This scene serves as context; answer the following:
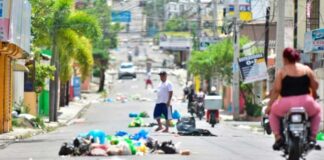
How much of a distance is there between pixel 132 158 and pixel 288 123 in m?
4.42

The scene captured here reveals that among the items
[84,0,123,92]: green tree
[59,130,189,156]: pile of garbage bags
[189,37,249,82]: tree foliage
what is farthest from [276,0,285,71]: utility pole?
[84,0,123,92]: green tree

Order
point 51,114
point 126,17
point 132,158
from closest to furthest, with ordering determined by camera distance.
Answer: point 132,158 < point 51,114 < point 126,17

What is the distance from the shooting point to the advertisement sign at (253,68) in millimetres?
46281

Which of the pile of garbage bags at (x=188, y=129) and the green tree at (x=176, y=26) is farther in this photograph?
the green tree at (x=176, y=26)

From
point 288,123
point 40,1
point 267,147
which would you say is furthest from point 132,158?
point 40,1

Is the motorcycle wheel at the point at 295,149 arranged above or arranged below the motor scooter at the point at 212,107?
above

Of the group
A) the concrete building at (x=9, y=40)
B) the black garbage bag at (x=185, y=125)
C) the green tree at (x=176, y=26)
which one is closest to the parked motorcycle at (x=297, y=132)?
the black garbage bag at (x=185, y=125)

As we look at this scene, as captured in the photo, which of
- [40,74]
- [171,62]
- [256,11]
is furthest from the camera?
[171,62]

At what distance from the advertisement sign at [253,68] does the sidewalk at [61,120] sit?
9.01 meters

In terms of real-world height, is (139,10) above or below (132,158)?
above

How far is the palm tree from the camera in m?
45.1

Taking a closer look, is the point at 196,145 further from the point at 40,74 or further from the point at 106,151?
the point at 40,74

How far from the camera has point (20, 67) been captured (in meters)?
43.8

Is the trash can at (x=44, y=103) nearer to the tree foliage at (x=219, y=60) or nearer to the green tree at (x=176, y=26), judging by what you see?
the tree foliage at (x=219, y=60)
